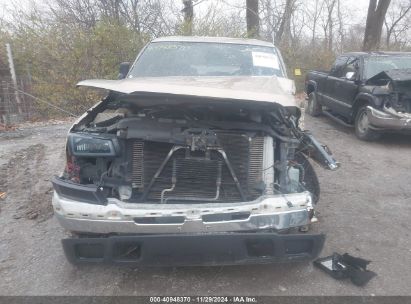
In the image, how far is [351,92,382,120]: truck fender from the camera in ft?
22.7

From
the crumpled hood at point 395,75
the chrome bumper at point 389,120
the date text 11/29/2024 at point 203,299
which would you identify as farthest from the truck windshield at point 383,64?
the date text 11/29/2024 at point 203,299

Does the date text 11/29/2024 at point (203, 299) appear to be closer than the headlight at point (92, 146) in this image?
Yes

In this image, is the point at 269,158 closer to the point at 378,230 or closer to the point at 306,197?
the point at 306,197

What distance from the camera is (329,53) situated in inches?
613

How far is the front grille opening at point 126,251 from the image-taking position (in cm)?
263

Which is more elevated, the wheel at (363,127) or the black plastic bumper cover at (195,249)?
the black plastic bumper cover at (195,249)

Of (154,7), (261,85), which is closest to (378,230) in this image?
(261,85)

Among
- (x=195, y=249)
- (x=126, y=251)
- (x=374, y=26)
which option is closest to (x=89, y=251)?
(x=126, y=251)

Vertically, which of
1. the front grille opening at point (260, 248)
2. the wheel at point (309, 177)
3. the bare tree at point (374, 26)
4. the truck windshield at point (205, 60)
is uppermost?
the bare tree at point (374, 26)

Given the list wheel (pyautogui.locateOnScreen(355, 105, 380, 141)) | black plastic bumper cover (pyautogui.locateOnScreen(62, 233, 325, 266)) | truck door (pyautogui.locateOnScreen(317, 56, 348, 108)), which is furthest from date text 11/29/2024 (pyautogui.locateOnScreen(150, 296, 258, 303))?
truck door (pyautogui.locateOnScreen(317, 56, 348, 108))

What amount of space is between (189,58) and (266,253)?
9.09 ft

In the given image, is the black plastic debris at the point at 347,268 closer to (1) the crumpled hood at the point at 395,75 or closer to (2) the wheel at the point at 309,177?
(2) the wheel at the point at 309,177

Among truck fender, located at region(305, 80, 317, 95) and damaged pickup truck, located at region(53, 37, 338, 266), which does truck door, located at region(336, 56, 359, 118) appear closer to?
truck fender, located at region(305, 80, 317, 95)

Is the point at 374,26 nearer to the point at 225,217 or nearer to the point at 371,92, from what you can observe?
the point at 371,92
